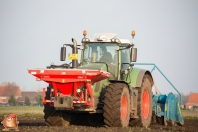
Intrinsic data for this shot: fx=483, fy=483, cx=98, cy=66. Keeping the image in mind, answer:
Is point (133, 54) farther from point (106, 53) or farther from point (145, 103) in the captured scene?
point (145, 103)

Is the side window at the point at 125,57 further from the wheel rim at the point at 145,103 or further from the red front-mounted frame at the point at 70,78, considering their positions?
the red front-mounted frame at the point at 70,78

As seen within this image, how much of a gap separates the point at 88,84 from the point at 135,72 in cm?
323

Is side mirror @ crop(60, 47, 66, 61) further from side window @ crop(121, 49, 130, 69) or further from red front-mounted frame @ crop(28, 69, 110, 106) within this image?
side window @ crop(121, 49, 130, 69)

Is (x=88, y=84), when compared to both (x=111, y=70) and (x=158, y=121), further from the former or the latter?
(x=158, y=121)

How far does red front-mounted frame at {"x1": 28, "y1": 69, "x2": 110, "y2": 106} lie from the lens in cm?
1438

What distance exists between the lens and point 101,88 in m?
15.5

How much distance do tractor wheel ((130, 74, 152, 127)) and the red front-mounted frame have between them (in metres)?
2.65

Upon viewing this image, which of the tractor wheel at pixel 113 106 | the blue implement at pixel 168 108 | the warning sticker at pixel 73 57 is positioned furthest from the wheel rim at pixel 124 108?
the blue implement at pixel 168 108

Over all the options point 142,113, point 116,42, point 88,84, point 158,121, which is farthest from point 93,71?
point 158,121

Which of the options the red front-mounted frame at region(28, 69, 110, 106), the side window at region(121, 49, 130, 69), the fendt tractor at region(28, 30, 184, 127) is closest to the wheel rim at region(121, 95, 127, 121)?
the fendt tractor at region(28, 30, 184, 127)

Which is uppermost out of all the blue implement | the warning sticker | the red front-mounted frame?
the warning sticker

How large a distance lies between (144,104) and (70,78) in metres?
4.40

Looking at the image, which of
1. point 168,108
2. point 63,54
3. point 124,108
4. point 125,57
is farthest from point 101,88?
point 168,108

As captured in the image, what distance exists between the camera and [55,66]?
15516mm
